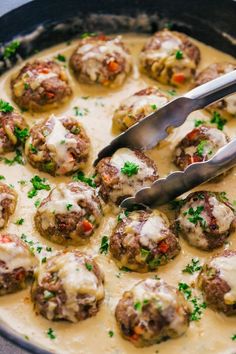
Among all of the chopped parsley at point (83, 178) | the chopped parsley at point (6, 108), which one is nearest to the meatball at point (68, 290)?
the chopped parsley at point (83, 178)

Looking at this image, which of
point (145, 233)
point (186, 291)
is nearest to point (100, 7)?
point (145, 233)

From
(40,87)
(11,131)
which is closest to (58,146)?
(11,131)

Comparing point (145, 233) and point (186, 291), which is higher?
point (145, 233)

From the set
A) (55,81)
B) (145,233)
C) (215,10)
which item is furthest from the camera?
(215,10)

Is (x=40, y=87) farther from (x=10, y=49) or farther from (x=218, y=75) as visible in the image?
(x=218, y=75)

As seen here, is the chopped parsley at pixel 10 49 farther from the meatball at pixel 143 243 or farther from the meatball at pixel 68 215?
the meatball at pixel 143 243

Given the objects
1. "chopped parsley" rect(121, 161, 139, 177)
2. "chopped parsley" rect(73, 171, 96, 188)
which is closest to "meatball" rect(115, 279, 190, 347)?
"chopped parsley" rect(121, 161, 139, 177)

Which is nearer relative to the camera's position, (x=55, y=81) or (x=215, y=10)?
(x=55, y=81)

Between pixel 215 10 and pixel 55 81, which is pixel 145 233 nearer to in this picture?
pixel 55 81
